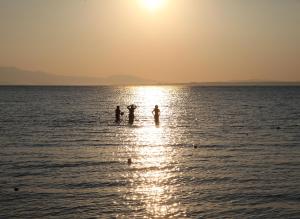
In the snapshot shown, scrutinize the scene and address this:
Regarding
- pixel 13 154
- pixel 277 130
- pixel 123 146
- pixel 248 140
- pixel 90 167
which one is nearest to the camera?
pixel 90 167

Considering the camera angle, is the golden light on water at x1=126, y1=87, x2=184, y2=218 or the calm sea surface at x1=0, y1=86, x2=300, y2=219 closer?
the calm sea surface at x1=0, y1=86, x2=300, y2=219

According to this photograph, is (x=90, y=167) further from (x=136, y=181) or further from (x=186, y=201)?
(x=186, y=201)

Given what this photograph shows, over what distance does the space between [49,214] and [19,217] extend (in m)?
1.02

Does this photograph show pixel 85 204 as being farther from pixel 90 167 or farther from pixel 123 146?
pixel 123 146

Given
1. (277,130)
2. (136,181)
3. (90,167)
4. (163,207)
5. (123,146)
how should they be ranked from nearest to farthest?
(163,207) < (136,181) < (90,167) < (123,146) < (277,130)

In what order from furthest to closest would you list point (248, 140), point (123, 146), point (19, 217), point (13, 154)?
point (248, 140) < point (123, 146) < point (13, 154) < point (19, 217)

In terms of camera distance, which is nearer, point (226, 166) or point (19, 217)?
point (19, 217)

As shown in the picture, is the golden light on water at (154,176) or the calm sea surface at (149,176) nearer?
the calm sea surface at (149,176)

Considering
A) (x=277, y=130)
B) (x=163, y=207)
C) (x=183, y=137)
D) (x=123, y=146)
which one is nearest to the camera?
(x=163, y=207)

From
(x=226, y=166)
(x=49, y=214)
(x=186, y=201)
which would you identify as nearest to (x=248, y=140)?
(x=226, y=166)

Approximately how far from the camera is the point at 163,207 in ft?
60.4

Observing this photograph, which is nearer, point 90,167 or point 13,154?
point 90,167

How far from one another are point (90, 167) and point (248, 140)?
1697cm

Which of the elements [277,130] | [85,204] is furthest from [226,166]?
[277,130]
